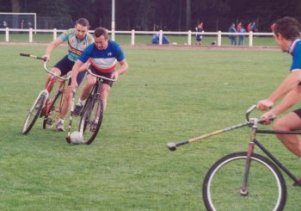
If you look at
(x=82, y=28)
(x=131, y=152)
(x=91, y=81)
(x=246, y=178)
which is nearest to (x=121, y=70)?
(x=91, y=81)

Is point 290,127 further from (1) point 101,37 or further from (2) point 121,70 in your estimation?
(2) point 121,70

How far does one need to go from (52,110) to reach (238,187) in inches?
222

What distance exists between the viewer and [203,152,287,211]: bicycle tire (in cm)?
659

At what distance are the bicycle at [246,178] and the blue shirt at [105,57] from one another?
177 inches

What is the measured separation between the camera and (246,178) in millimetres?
6664

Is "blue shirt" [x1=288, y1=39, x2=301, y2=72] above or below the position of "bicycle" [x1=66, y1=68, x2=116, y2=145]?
above

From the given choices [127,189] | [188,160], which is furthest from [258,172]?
[188,160]

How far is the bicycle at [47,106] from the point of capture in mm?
11555

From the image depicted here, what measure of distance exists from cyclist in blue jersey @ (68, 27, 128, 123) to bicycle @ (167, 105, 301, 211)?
4278mm

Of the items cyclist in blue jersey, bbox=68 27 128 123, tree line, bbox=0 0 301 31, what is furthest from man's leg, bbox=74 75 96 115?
tree line, bbox=0 0 301 31

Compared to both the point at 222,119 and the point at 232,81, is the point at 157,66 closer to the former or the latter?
the point at 232,81

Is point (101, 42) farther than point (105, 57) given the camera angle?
No

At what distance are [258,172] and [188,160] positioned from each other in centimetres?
282

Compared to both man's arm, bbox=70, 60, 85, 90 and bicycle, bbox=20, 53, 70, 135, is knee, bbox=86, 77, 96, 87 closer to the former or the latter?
man's arm, bbox=70, 60, 85, 90
